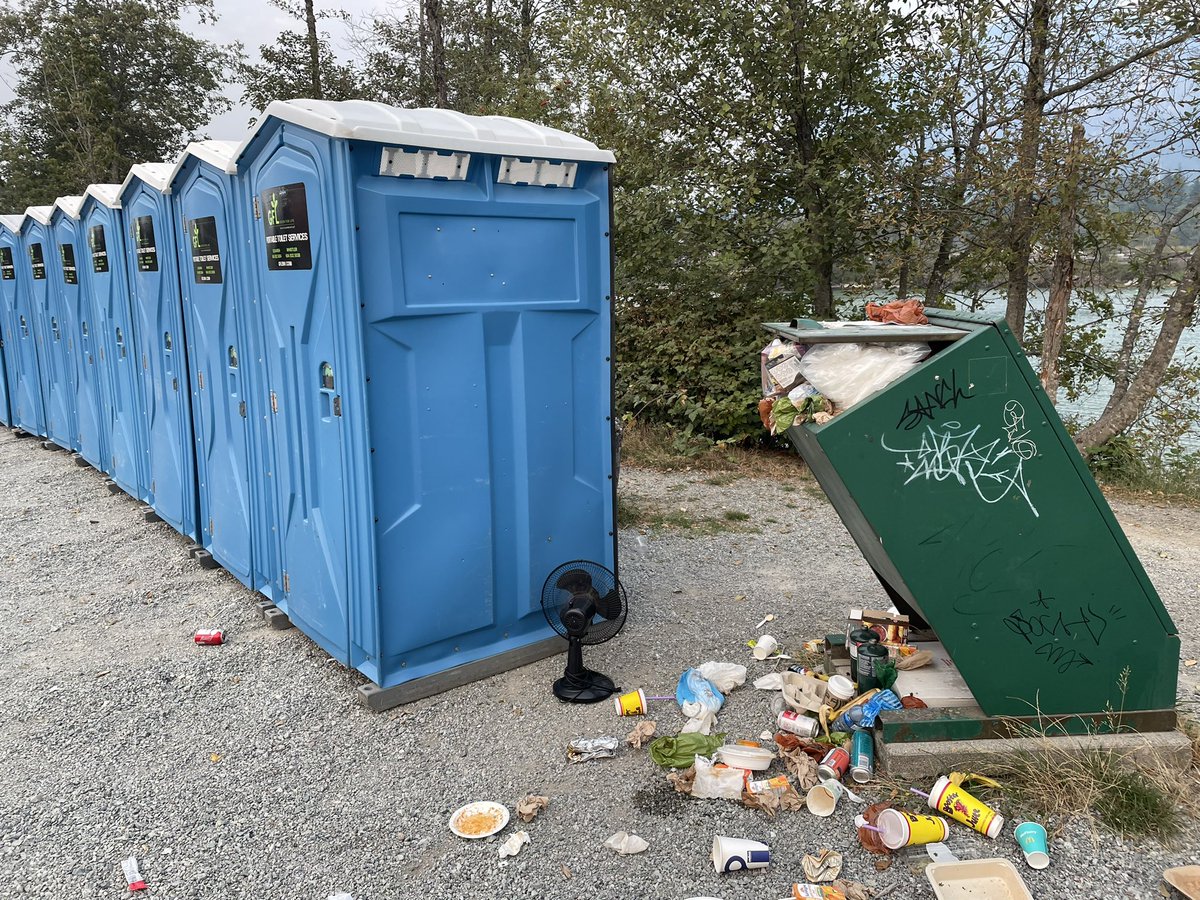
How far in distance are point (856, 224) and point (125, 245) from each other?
663cm

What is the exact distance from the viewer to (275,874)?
284 centimetres

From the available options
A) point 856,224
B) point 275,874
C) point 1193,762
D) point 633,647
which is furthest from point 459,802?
point 856,224

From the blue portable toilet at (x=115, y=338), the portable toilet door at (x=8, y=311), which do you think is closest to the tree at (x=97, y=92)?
the portable toilet door at (x=8, y=311)

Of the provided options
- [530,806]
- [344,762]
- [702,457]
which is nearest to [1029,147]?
[702,457]

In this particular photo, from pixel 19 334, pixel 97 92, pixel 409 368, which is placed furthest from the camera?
pixel 97 92

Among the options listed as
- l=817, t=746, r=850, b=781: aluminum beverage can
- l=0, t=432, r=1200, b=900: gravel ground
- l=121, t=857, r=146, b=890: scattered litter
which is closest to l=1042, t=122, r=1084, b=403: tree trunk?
l=0, t=432, r=1200, b=900: gravel ground

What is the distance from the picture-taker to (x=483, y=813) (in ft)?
10.3

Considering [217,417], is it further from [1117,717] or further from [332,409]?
[1117,717]

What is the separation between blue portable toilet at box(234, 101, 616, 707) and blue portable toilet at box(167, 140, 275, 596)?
326 millimetres

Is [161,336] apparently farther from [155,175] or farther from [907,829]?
[907,829]

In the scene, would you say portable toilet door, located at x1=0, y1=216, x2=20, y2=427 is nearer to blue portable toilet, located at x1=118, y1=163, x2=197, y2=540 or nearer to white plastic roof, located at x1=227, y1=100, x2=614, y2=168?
blue portable toilet, located at x1=118, y1=163, x2=197, y2=540

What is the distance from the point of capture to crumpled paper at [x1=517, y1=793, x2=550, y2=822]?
3.10 m

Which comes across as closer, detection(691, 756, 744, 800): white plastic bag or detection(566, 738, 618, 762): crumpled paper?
detection(691, 756, 744, 800): white plastic bag

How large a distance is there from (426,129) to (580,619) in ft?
7.18
